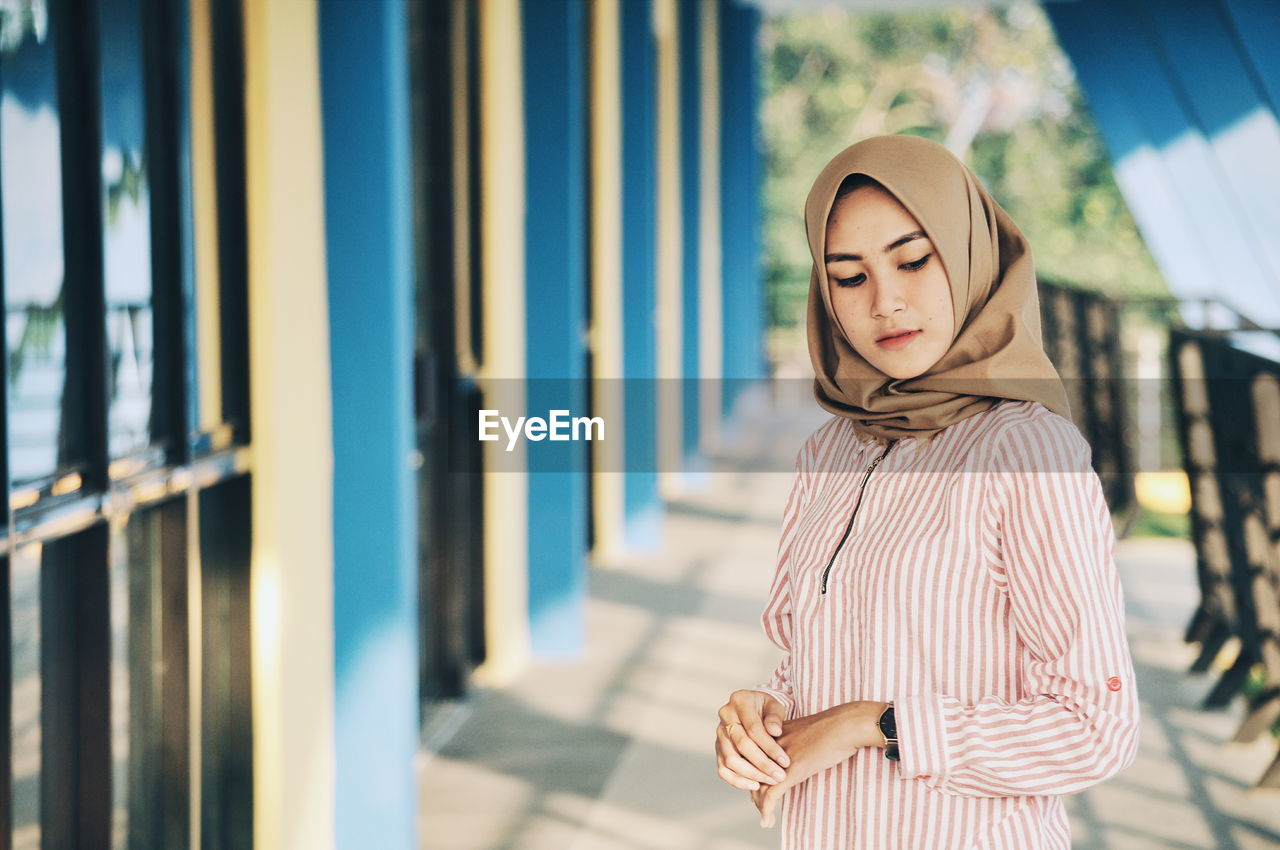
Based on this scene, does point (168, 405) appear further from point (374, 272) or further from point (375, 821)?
point (375, 821)

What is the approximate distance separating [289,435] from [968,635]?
74.2 inches

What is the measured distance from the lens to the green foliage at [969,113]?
76.5ft

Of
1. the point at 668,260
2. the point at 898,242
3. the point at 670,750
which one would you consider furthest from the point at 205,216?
the point at 668,260

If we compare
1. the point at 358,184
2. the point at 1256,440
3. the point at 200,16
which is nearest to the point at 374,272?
the point at 358,184

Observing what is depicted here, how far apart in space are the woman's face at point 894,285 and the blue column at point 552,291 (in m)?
3.68

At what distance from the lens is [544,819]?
347 cm

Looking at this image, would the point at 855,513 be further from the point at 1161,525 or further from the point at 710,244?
the point at 710,244

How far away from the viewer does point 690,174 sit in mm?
9664

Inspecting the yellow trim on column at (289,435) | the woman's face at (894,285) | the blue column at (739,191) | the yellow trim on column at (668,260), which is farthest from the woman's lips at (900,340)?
the blue column at (739,191)

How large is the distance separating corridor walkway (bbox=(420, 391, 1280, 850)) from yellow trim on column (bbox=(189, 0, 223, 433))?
1.28 metres

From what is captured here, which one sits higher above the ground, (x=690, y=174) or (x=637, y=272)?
(x=690, y=174)

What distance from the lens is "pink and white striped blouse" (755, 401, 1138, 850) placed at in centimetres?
117

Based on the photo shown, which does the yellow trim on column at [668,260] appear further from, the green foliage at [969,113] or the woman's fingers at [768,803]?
the green foliage at [969,113]

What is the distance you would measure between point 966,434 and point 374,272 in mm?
1898
